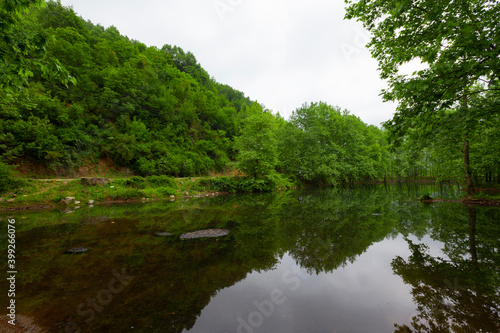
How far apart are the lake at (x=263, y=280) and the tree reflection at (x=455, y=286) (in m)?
0.02

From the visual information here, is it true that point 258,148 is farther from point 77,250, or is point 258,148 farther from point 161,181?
point 77,250

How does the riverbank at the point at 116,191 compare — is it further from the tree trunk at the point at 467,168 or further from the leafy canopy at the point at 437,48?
the leafy canopy at the point at 437,48

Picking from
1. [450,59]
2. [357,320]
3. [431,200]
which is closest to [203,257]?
[357,320]

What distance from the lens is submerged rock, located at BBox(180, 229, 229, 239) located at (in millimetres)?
6574

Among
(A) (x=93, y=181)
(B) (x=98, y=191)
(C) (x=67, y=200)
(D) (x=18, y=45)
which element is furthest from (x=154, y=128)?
(D) (x=18, y=45)

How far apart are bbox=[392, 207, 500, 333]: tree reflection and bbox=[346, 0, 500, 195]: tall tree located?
3266 millimetres

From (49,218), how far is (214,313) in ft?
37.5

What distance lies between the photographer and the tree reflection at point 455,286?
101 inches

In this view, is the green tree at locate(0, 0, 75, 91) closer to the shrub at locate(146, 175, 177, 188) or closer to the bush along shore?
the bush along shore

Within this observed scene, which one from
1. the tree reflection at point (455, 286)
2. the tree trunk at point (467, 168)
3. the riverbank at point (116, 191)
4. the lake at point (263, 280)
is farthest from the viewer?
the tree trunk at point (467, 168)

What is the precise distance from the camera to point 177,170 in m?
25.6

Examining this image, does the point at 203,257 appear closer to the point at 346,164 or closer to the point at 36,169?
the point at 36,169

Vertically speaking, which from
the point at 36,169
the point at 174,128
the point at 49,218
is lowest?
the point at 49,218

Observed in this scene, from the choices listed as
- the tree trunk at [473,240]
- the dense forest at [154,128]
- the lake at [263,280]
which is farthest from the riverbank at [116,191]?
the lake at [263,280]
